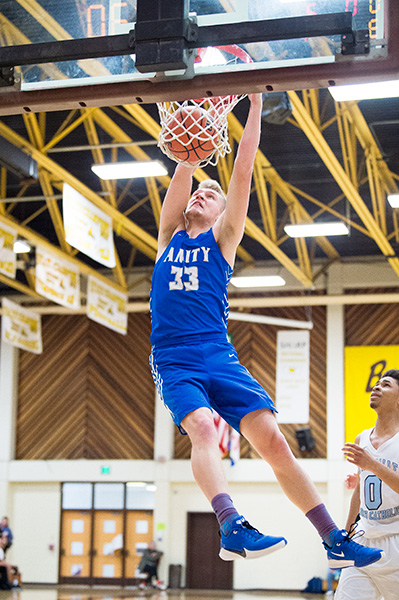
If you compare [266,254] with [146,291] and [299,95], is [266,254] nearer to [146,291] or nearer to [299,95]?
[146,291]

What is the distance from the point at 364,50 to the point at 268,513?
20214 mm

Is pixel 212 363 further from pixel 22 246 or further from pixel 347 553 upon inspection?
pixel 22 246

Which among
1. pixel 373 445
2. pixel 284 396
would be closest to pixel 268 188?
pixel 284 396

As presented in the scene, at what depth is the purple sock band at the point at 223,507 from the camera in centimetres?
400

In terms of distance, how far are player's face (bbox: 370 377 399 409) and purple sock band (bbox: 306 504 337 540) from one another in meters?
2.20

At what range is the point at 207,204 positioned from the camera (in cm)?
499

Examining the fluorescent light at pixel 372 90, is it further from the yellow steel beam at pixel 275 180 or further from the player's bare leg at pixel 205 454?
the player's bare leg at pixel 205 454

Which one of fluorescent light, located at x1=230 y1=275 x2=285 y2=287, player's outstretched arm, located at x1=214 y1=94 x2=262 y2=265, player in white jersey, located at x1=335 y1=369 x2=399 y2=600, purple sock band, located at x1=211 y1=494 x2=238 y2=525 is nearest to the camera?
purple sock band, located at x1=211 y1=494 x2=238 y2=525

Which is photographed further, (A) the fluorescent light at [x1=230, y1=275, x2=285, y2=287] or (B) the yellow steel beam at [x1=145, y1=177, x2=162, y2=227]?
(A) the fluorescent light at [x1=230, y1=275, x2=285, y2=287]

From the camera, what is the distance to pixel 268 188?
20.6 m

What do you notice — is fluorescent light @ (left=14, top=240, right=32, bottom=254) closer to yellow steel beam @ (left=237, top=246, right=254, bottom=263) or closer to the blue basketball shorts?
yellow steel beam @ (left=237, top=246, right=254, bottom=263)

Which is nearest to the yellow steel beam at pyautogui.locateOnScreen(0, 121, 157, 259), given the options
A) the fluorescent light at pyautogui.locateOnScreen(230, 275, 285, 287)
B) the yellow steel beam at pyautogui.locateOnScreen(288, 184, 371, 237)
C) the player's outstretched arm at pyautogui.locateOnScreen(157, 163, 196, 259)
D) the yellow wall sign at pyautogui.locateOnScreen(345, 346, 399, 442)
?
the fluorescent light at pyautogui.locateOnScreen(230, 275, 285, 287)

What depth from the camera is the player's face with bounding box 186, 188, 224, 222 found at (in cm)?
496

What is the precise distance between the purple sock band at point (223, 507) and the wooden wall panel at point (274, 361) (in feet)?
64.7
